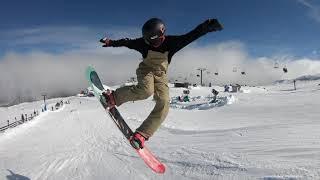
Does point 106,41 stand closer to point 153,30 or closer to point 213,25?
point 153,30

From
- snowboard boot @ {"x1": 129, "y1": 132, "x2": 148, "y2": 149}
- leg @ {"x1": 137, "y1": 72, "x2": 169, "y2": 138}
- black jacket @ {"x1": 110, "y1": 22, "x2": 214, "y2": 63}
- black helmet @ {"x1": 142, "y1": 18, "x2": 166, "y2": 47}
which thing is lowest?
snowboard boot @ {"x1": 129, "y1": 132, "x2": 148, "y2": 149}

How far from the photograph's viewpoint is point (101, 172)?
12195 millimetres

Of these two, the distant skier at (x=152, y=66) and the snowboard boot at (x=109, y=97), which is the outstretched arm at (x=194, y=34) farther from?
the snowboard boot at (x=109, y=97)

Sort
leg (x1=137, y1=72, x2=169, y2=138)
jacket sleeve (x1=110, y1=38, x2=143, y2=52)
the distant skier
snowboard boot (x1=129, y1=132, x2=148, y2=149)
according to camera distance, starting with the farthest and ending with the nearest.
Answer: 1. snowboard boot (x1=129, y1=132, x2=148, y2=149)
2. leg (x1=137, y1=72, x2=169, y2=138)
3. jacket sleeve (x1=110, y1=38, x2=143, y2=52)
4. the distant skier

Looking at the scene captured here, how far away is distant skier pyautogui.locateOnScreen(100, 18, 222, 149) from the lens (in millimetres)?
6765

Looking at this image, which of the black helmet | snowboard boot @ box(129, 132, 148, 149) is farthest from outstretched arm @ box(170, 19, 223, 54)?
snowboard boot @ box(129, 132, 148, 149)

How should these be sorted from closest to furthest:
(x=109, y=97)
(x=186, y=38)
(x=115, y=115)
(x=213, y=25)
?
(x=213, y=25) < (x=186, y=38) < (x=109, y=97) < (x=115, y=115)

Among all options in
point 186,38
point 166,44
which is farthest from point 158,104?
point 186,38

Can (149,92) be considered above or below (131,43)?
→ below

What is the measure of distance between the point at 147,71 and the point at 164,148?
9.64 metres

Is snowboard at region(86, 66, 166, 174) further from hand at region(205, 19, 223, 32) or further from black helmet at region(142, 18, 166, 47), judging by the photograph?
hand at region(205, 19, 223, 32)

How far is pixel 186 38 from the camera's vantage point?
6.89 m

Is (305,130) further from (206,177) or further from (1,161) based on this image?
(1,161)

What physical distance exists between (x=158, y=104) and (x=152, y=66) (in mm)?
710
